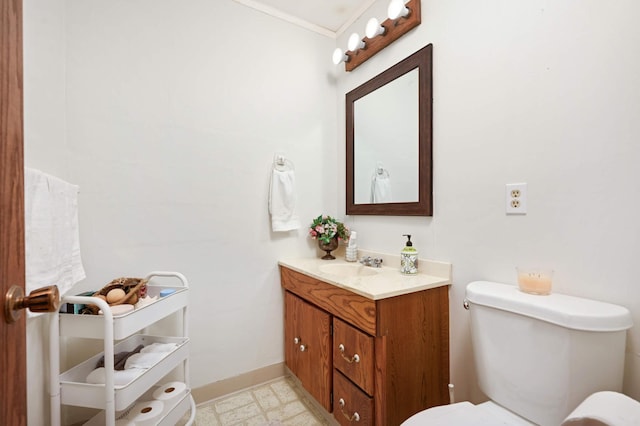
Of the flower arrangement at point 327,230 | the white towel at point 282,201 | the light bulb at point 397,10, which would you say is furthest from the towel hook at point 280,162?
the light bulb at point 397,10

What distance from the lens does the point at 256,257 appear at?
1731 millimetres

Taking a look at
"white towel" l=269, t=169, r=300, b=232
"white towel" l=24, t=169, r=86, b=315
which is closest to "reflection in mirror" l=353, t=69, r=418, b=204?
"white towel" l=269, t=169, r=300, b=232

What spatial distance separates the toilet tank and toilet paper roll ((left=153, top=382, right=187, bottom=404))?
1.23m

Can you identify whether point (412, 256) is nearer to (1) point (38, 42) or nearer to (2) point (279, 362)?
(2) point (279, 362)

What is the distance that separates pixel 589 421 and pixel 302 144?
5.72 ft

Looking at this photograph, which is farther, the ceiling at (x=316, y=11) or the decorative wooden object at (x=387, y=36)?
the ceiling at (x=316, y=11)

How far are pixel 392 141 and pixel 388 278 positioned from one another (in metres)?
0.79

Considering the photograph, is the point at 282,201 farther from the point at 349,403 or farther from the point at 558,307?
the point at 558,307

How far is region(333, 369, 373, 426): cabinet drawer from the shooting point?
112 centimetres

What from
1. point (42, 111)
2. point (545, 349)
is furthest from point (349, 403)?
point (42, 111)

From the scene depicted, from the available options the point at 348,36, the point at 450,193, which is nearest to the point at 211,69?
the point at 348,36

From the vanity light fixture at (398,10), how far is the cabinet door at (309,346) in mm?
1550

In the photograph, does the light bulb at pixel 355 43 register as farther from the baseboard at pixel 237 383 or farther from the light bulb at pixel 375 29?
the baseboard at pixel 237 383

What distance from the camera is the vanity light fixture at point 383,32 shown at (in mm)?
1420
